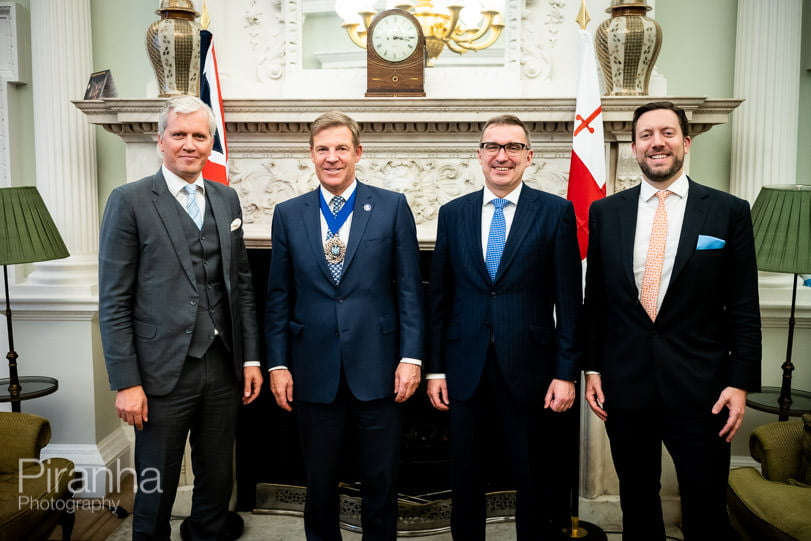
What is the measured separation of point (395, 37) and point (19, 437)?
7.24 feet

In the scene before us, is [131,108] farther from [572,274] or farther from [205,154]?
[572,274]

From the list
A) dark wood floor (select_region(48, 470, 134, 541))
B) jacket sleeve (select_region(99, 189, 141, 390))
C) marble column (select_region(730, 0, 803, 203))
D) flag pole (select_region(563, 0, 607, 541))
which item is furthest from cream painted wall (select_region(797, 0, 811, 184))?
dark wood floor (select_region(48, 470, 134, 541))

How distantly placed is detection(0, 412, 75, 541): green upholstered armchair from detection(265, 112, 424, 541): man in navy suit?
1.01 m

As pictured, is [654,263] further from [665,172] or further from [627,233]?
[665,172]

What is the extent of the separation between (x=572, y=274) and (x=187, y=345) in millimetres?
1144

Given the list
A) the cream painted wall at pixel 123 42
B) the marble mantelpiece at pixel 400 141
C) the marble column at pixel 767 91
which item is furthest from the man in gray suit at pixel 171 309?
the marble column at pixel 767 91

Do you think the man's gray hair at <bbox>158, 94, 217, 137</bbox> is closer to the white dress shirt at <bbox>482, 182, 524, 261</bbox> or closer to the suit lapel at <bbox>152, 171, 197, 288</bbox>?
the suit lapel at <bbox>152, 171, 197, 288</bbox>

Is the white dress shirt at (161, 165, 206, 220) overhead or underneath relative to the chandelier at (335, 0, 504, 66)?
underneath

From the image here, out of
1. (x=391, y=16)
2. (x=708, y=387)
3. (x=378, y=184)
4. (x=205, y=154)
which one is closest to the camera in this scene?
(x=708, y=387)

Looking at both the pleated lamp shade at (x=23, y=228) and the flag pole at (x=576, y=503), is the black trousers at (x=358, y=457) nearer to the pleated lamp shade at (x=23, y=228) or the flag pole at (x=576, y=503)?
the flag pole at (x=576, y=503)

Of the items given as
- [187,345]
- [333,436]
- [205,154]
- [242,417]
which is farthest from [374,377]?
[242,417]

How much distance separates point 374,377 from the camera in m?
1.97

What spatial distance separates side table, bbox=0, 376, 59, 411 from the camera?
276cm

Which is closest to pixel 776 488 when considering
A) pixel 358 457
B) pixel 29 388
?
pixel 358 457
